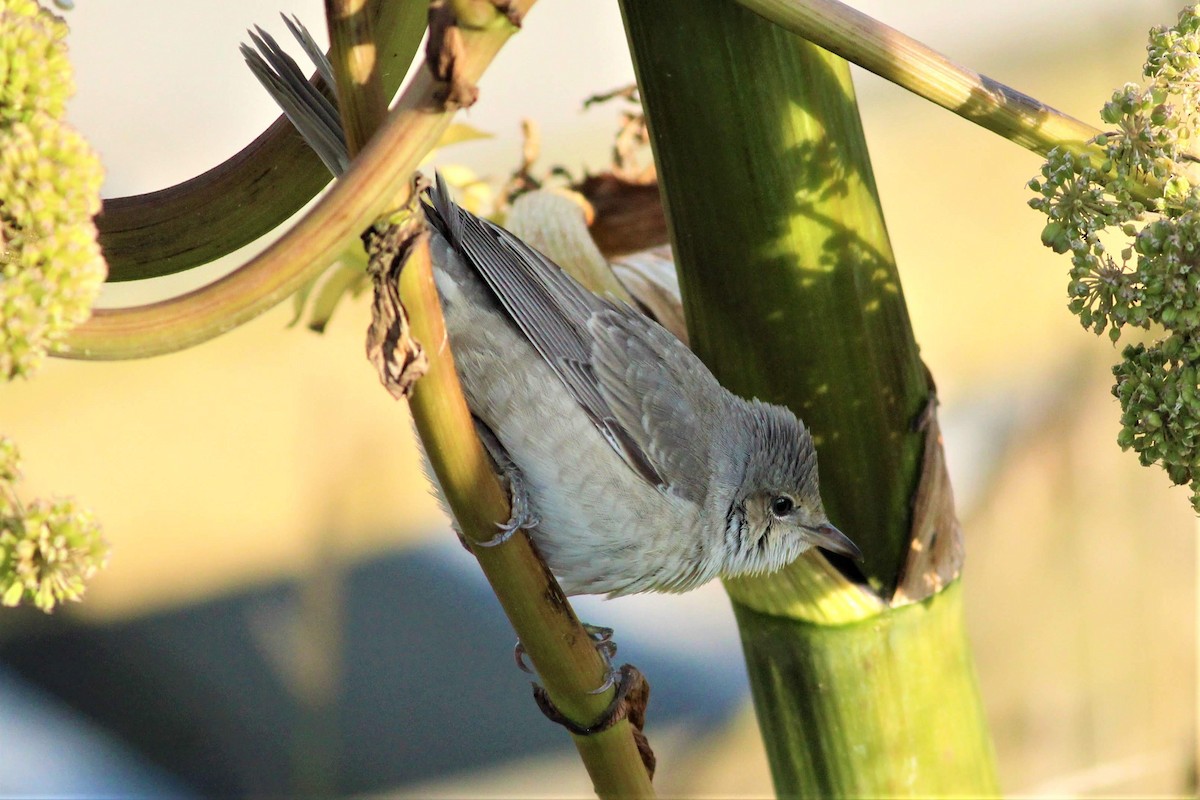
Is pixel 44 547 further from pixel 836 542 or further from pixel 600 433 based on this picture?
pixel 600 433

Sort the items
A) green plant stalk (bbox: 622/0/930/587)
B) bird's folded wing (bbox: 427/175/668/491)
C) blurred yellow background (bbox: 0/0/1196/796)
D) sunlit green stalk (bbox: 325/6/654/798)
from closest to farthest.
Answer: sunlit green stalk (bbox: 325/6/654/798), green plant stalk (bbox: 622/0/930/587), bird's folded wing (bbox: 427/175/668/491), blurred yellow background (bbox: 0/0/1196/796)

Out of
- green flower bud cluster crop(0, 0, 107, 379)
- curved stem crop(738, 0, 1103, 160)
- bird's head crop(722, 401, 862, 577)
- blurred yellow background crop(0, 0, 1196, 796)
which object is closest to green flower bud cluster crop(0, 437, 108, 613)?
green flower bud cluster crop(0, 0, 107, 379)

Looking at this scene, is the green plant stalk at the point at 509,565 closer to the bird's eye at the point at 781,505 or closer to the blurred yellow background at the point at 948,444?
the bird's eye at the point at 781,505

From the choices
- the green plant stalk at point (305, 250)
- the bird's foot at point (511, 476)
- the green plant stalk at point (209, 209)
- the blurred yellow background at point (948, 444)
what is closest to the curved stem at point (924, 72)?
the green plant stalk at point (305, 250)

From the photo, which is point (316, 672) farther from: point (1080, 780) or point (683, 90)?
point (1080, 780)

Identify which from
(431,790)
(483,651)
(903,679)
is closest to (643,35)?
(903,679)

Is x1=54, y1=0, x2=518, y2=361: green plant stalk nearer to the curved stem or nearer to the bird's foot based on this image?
the curved stem
